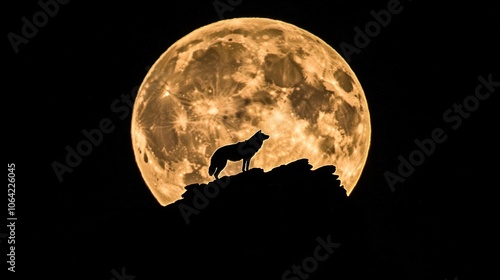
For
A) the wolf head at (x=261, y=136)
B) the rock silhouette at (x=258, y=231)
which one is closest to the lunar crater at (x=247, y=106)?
the wolf head at (x=261, y=136)

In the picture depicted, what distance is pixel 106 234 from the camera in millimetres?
7430

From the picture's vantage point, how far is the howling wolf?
756cm

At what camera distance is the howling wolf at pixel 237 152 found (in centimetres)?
756

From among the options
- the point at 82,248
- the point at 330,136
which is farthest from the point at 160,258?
the point at 330,136

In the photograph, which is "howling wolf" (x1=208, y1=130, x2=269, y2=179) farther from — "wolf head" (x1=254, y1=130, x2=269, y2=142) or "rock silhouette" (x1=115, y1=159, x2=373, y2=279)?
"rock silhouette" (x1=115, y1=159, x2=373, y2=279)

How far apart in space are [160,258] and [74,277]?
1.00 metres

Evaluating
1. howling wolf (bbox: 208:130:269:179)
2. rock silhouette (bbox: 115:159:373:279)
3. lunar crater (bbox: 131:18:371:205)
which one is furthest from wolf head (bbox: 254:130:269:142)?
rock silhouette (bbox: 115:159:373:279)

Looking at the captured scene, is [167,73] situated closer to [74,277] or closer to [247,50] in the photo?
[247,50]

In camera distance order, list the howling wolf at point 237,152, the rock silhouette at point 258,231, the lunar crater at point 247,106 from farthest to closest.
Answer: the lunar crater at point 247,106 < the howling wolf at point 237,152 < the rock silhouette at point 258,231

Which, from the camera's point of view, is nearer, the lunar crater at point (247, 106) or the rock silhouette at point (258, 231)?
the rock silhouette at point (258, 231)

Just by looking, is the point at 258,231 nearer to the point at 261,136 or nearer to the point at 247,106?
the point at 261,136

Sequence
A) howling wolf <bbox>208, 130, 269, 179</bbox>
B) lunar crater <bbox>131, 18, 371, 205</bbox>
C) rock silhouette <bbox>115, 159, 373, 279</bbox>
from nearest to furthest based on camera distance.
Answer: rock silhouette <bbox>115, 159, 373, 279</bbox> → howling wolf <bbox>208, 130, 269, 179</bbox> → lunar crater <bbox>131, 18, 371, 205</bbox>

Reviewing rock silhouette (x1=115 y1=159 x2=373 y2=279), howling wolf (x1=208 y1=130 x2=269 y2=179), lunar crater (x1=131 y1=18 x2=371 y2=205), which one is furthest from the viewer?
lunar crater (x1=131 y1=18 x2=371 y2=205)

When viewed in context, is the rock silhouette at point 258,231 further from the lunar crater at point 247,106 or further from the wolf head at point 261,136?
the lunar crater at point 247,106
